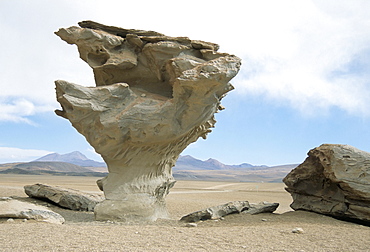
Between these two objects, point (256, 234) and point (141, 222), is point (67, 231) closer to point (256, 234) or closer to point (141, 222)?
point (141, 222)

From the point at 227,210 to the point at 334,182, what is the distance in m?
3.71

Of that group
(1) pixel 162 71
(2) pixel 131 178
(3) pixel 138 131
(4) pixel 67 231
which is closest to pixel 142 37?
(1) pixel 162 71

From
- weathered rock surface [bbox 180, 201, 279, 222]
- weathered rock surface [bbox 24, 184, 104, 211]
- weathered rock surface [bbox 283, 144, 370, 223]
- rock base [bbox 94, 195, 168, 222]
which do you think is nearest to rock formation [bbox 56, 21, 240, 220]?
rock base [bbox 94, 195, 168, 222]

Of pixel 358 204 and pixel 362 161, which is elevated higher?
pixel 362 161

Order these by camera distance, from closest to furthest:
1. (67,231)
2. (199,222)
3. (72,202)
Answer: (67,231), (199,222), (72,202)

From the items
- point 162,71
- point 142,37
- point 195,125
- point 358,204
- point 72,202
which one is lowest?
point 72,202

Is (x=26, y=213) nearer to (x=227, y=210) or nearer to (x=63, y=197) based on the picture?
(x=63, y=197)

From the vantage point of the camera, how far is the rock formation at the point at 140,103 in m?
10.1

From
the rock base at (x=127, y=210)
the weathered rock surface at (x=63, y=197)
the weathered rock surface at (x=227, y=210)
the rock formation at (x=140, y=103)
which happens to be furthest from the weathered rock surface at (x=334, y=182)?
the weathered rock surface at (x=63, y=197)

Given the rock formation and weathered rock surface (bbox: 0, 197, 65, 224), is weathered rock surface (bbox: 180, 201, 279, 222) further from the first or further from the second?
weathered rock surface (bbox: 0, 197, 65, 224)

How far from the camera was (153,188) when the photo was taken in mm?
11234

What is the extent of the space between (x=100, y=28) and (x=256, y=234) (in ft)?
28.7

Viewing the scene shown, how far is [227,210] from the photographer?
10641 millimetres

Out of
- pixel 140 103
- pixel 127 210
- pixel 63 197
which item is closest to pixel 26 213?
pixel 127 210
